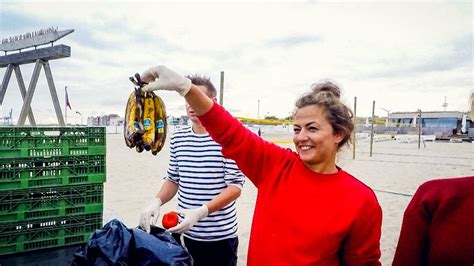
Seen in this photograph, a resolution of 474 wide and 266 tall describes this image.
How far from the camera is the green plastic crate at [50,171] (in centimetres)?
303

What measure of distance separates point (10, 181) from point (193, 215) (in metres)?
1.92

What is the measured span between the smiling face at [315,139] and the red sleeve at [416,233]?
0.49 metres

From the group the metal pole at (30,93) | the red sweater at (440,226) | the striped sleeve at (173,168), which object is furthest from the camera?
the metal pole at (30,93)

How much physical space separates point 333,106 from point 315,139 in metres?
0.18

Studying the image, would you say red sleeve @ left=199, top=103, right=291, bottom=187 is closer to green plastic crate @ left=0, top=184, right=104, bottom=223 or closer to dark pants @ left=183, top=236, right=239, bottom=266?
dark pants @ left=183, top=236, right=239, bottom=266

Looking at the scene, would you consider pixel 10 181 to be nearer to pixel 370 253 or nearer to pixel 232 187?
pixel 232 187

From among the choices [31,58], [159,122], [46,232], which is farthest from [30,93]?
[159,122]

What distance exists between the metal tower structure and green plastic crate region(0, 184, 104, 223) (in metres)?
4.69

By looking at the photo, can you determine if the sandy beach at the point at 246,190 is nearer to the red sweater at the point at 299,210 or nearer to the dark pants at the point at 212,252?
the red sweater at the point at 299,210

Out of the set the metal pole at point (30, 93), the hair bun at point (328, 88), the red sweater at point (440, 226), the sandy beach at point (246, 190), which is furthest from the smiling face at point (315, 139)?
the metal pole at point (30, 93)

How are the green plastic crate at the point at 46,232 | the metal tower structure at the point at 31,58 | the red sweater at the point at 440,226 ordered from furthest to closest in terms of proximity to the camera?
the metal tower structure at the point at 31,58
the green plastic crate at the point at 46,232
the red sweater at the point at 440,226

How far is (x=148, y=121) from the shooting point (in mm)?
2213

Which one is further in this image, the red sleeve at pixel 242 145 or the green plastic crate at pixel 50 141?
the green plastic crate at pixel 50 141

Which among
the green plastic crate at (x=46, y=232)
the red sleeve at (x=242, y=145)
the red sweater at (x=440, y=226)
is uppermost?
the red sleeve at (x=242, y=145)
